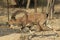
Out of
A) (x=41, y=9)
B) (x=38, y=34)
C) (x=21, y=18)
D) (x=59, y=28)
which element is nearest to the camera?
(x=38, y=34)

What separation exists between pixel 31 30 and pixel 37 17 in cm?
61

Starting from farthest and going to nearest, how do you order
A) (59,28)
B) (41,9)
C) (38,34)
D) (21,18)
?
1. (41,9)
2. (21,18)
3. (59,28)
4. (38,34)

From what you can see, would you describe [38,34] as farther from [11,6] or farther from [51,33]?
[11,6]

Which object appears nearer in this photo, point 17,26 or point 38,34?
point 38,34

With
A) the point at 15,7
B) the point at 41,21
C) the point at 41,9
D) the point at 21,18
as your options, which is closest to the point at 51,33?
the point at 41,21

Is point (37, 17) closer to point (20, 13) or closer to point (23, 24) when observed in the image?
point (23, 24)

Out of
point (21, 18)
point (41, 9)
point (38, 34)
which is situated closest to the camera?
point (38, 34)

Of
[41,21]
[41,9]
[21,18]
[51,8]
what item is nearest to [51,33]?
[41,21]

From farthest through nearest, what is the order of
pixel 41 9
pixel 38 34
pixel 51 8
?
pixel 41 9 → pixel 51 8 → pixel 38 34

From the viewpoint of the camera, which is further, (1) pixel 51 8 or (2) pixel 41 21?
(1) pixel 51 8

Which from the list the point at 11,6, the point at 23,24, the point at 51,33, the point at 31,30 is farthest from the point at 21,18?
the point at 11,6

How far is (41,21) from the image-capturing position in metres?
5.60

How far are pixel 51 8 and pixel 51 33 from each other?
1.44 metres

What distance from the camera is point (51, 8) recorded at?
20.9 feet
